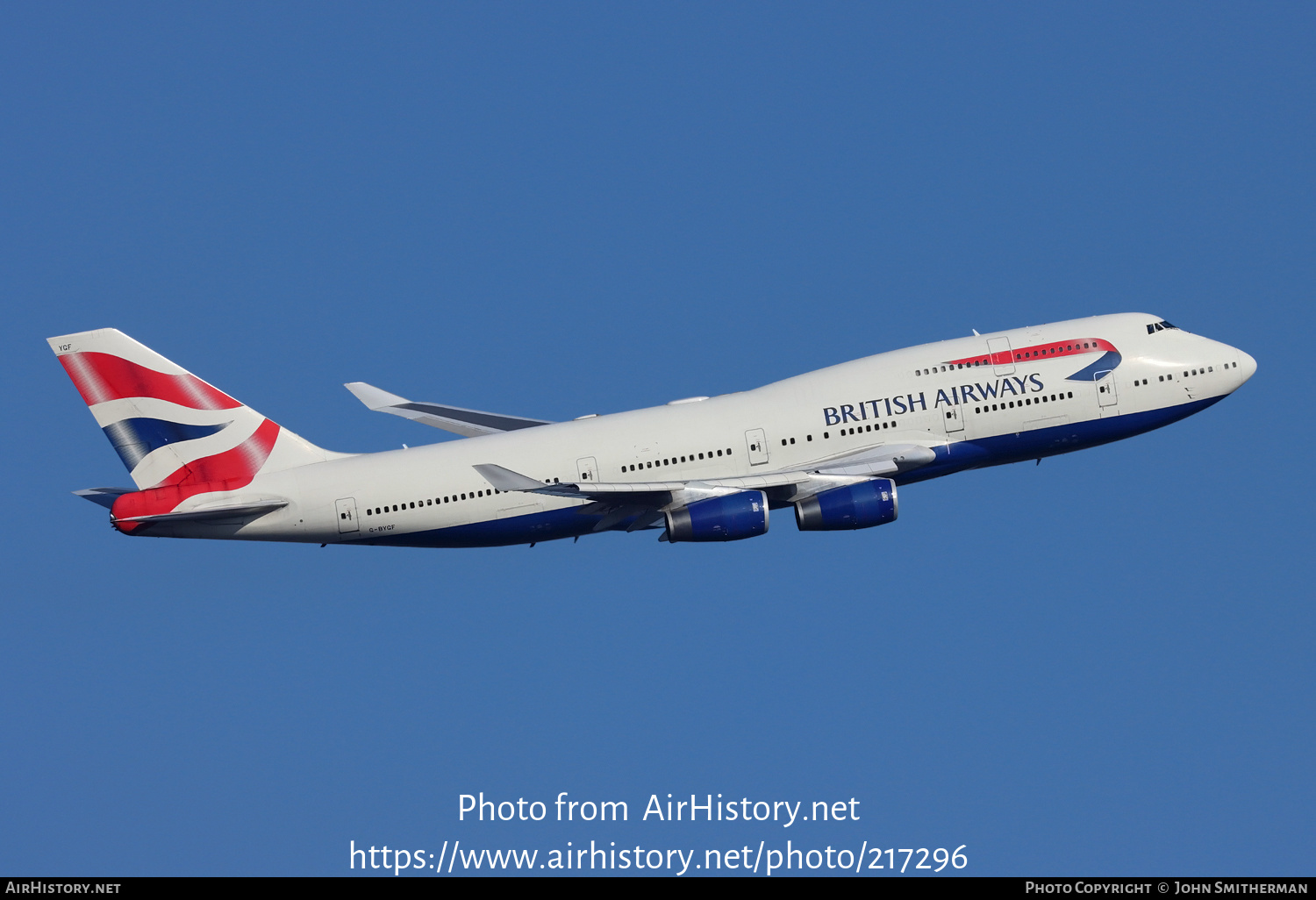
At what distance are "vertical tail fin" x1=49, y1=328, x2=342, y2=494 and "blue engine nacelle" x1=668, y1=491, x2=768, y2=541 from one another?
518 inches

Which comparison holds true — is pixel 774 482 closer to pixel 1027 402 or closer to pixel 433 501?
pixel 1027 402

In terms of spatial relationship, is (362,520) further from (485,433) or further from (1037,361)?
(1037,361)

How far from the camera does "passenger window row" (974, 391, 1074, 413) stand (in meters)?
67.8

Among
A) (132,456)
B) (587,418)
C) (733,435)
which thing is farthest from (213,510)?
(733,435)

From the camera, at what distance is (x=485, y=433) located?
2783 inches

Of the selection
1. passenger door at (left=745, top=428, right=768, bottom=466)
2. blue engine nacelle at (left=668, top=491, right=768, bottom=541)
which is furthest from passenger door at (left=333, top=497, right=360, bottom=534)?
passenger door at (left=745, top=428, right=768, bottom=466)

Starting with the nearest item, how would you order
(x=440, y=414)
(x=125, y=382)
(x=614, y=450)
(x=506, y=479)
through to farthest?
(x=506, y=479) < (x=614, y=450) < (x=125, y=382) < (x=440, y=414)

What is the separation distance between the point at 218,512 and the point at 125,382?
5.42 metres

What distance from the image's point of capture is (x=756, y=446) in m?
66.8

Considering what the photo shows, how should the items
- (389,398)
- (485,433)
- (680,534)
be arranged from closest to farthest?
1. (680,534)
2. (485,433)
3. (389,398)

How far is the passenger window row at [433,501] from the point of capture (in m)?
Result: 66.6

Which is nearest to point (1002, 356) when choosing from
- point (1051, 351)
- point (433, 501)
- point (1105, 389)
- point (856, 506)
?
point (1051, 351)

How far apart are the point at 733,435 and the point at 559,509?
6.35 meters

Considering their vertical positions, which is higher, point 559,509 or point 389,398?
point 389,398
